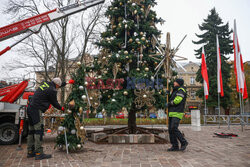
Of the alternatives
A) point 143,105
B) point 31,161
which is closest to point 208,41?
point 143,105

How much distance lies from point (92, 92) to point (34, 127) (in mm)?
2720

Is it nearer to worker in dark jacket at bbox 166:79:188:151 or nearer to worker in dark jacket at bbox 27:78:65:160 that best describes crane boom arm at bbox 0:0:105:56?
worker in dark jacket at bbox 27:78:65:160

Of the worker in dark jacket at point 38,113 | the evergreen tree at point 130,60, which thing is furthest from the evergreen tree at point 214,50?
the worker in dark jacket at point 38,113

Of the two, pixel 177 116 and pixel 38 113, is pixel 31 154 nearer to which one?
pixel 38 113

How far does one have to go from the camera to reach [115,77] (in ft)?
24.3

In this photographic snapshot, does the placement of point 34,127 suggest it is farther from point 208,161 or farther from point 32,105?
point 208,161

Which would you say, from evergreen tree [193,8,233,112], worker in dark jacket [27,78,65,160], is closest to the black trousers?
worker in dark jacket [27,78,65,160]

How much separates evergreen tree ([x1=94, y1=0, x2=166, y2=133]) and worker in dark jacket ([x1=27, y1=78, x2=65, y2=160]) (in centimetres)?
220

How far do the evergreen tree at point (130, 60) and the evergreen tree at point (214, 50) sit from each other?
24040 mm

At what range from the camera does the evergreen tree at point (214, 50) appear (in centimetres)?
2942

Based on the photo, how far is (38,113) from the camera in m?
4.87

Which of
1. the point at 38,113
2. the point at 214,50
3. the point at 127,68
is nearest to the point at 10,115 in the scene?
the point at 38,113

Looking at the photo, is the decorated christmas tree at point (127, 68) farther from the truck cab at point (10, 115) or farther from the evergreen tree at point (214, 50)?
the evergreen tree at point (214, 50)

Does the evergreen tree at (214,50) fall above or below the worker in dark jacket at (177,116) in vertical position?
above
